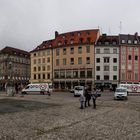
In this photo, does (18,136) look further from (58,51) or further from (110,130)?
(58,51)

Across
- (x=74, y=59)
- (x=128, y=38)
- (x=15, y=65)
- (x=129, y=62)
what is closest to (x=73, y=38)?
(x=74, y=59)

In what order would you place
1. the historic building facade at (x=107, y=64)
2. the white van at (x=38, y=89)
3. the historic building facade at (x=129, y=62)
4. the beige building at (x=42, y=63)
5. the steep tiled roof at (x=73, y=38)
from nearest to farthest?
the white van at (x=38, y=89), the historic building facade at (x=107, y=64), the historic building facade at (x=129, y=62), the steep tiled roof at (x=73, y=38), the beige building at (x=42, y=63)

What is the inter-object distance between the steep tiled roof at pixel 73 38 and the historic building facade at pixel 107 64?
4.14m

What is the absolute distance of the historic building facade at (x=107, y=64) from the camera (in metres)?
69.4

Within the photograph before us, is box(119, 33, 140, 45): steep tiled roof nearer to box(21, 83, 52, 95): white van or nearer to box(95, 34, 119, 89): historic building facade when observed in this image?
box(95, 34, 119, 89): historic building facade

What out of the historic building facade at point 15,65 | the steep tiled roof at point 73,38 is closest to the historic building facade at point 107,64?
the steep tiled roof at point 73,38

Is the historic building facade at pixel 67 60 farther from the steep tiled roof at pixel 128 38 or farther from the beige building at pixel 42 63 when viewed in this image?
the steep tiled roof at pixel 128 38

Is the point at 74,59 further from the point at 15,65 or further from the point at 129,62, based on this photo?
the point at 15,65

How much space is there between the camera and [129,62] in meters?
70.5

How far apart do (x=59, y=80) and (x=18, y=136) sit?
66.0m

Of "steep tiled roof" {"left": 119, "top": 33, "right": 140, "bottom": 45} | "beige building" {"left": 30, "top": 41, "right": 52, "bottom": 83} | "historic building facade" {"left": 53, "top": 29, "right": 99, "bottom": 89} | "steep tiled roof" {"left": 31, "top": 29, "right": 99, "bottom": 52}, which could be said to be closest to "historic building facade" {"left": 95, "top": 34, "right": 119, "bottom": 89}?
"historic building facade" {"left": 53, "top": 29, "right": 99, "bottom": 89}

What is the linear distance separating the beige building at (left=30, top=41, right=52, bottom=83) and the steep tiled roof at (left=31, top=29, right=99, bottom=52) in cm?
103

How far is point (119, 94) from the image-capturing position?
33094 mm

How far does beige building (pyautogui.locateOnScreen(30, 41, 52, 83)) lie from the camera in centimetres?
7900
